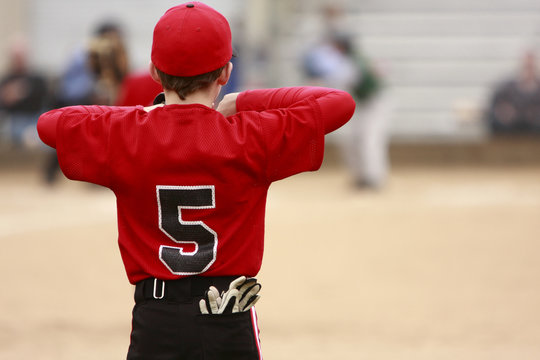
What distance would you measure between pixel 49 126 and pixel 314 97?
0.80 meters

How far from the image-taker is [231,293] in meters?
2.63

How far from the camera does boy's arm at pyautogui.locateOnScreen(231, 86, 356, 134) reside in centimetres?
273

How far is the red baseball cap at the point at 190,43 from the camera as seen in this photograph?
8.52 feet

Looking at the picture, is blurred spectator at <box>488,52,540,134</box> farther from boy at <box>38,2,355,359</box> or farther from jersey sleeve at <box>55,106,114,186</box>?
jersey sleeve at <box>55,106,114,186</box>

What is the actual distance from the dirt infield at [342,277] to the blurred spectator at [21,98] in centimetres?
301

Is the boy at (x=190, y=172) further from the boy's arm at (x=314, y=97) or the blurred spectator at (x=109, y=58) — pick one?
the blurred spectator at (x=109, y=58)

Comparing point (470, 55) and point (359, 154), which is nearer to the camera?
point (359, 154)

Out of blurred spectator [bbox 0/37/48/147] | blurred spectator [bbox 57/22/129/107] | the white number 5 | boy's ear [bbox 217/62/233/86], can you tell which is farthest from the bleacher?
the white number 5

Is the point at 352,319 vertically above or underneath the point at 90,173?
underneath

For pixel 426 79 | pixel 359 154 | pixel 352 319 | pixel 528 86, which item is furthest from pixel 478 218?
pixel 426 79

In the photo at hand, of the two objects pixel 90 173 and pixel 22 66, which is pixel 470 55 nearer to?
pixel 22 66

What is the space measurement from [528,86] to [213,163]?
12.9 m

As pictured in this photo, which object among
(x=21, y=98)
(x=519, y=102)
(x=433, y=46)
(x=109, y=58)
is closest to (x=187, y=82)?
(x=109, y=58)

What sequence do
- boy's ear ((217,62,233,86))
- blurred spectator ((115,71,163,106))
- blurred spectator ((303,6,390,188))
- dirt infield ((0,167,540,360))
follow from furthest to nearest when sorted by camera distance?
blurred spectator ((303,6,390,188)), dirt infield ((0,167,540,360)), blurred spectator ((115,71,163,106)), boy's ear ((217,62,233,86))
